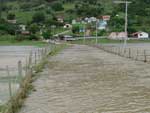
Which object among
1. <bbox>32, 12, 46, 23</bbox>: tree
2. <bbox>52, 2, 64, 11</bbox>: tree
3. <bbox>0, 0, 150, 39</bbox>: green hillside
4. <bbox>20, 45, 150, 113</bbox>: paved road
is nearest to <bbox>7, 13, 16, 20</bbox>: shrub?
<bbox>0, 0, 150, 39</bbox>: green hillside

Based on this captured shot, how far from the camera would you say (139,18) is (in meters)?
156

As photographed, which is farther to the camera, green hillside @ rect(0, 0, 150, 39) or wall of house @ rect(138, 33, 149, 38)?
green hillside @ rect(0, 0, 150, 39)

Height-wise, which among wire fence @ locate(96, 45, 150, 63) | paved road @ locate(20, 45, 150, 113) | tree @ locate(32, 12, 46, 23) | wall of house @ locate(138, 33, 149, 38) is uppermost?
tree @ locate(32, 12, 46, 23)

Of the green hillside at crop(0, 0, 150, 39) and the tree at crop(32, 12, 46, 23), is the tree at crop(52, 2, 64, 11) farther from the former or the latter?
the tree at crop(32, 12, 46, 23)

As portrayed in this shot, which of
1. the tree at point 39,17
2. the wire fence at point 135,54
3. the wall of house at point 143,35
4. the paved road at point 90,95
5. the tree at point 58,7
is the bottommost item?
the wall of house at point 143,35

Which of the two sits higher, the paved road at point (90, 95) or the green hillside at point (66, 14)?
the green hillside at point (66, 14)

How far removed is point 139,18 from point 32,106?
144321 millimetres

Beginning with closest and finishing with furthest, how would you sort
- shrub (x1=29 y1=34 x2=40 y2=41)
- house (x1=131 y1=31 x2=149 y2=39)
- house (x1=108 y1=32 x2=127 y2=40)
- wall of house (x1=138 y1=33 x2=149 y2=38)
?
shrub (x1=29 y1=34 x2=40 y2=41), house (x1=108 y1=32 x2=127 y2=40), house (x1=131 y1=31 x2=149 y2=39), wall of house (x1=138 y1=33 x2=149 y2=38)

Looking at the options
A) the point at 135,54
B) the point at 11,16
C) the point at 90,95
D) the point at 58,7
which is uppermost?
the point at 58,7

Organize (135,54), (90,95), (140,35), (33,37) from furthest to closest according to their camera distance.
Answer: (140,35)
(33,37)
(135,54)
(90,95)

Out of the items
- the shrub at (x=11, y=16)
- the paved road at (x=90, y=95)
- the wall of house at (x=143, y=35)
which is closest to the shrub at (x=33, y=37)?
the wall of house at (x=143, y=35)

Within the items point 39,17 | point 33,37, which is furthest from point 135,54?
point 39,17

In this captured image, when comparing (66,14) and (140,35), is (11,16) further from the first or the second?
(140,35)

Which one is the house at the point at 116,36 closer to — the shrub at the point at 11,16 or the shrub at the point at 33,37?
the shrub at the point at 33,37
